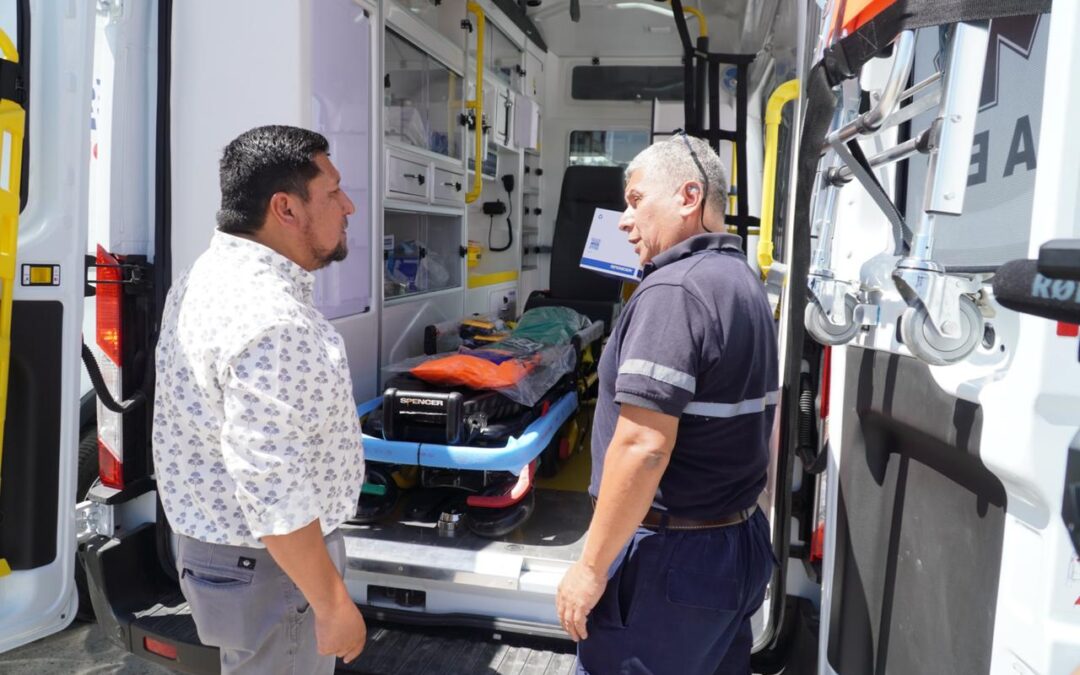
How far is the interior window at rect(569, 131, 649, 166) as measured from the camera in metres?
6.74

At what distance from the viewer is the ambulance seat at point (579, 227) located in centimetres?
631

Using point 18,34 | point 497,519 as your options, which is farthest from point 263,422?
point 497,519

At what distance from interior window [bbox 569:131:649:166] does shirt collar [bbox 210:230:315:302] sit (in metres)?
5.28

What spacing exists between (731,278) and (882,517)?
1.86 ft

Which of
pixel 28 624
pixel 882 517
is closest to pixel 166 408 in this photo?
pixel 28 624

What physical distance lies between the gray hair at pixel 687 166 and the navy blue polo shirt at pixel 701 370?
121mm

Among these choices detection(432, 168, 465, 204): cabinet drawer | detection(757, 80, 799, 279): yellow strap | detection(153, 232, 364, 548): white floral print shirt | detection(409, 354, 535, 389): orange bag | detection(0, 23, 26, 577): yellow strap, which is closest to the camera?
detection(153, 232, 364, 548): white floral print shirt

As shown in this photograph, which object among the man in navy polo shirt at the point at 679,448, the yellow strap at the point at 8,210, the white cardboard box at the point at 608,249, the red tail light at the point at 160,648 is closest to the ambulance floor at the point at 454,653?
the red tail light at the point at 160,648

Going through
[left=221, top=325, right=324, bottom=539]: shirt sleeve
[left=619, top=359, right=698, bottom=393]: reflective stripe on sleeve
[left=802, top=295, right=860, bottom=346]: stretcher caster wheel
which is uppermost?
[left=802, top=295, right=860, bottom=346]: stretcher caster wheel

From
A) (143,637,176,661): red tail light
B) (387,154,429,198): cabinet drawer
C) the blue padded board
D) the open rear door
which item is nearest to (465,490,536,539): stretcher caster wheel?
the blue padded board

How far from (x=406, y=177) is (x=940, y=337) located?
10.9ft

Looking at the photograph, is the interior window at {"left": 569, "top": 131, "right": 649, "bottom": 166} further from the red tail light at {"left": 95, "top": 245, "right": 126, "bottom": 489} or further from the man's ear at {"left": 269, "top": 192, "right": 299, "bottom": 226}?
the man's ear at {"left": 269, "top": 192, "right": 299, "bottom": 226}

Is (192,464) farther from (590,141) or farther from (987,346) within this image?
(590,141)

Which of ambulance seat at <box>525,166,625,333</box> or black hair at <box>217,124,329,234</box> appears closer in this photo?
black hair at <box>217,124,329,234</box>
